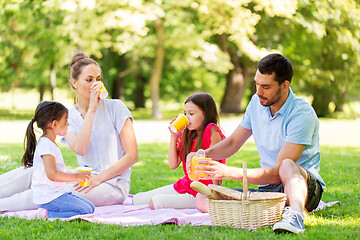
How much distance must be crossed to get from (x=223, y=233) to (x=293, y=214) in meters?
0.54

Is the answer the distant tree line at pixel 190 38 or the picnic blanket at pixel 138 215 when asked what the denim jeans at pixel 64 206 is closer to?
the picnic blanket at pixel 138 215

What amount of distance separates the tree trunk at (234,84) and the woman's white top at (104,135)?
64.6 feet

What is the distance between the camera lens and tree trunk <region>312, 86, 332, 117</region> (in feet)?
82.3

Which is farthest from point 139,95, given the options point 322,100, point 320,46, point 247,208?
point 247,208

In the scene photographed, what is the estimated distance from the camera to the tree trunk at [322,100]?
2509 cm

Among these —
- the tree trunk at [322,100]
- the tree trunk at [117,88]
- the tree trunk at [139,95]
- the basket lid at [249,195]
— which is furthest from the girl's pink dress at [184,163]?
the tree trunk at [139,95]

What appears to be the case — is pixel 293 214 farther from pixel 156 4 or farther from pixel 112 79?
pixel 112 79

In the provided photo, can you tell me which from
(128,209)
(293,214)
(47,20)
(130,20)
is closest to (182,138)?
(128,209)

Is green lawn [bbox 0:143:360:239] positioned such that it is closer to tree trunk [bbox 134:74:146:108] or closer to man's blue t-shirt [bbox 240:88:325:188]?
man's blue t-shirt [bbox 240:88:325:188]

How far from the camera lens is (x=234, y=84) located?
24.8 metres

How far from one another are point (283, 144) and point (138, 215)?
1438mm

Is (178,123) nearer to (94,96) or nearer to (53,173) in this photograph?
(94,96)

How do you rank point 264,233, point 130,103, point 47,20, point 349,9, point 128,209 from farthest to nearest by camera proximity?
point 130,103, point 47,20, point 349,9, point 128,209, point 264,233

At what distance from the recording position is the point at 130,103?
36281 mm
